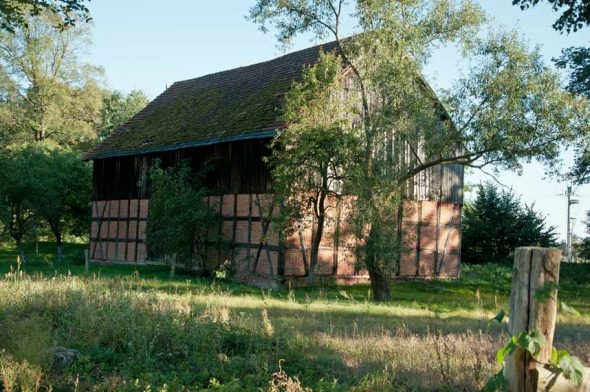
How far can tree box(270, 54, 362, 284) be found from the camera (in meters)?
18.0

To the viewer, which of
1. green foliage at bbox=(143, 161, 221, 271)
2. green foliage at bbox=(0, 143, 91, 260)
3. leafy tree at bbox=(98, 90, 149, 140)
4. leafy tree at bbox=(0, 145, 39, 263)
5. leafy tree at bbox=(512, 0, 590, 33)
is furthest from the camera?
leafy tree at bbox=(98, 90, 149, 140)

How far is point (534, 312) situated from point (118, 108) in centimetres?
5332

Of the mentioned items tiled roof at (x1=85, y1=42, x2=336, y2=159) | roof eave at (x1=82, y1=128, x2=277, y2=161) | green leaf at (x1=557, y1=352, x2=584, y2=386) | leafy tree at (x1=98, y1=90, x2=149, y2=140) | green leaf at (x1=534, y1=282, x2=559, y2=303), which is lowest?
green leaf at (x1=557, y1=352, x2=584, y2=386)

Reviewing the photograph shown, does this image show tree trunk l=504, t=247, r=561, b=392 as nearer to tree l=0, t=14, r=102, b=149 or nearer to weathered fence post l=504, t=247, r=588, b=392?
weathered fence post l=504, t=247, r=588, b=392

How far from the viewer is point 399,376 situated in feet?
22.3

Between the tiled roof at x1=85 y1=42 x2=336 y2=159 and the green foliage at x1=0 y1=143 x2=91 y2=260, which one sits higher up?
the tiled roof at x1=85 y1=42 x2=336 y2=159

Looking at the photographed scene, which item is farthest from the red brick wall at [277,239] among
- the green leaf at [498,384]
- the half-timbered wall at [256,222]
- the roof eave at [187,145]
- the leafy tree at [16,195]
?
the green leaf at [498,384]

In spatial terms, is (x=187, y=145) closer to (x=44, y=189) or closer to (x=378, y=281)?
(x=44, y=189)

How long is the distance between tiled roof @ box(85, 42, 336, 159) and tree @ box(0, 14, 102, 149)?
14.6m

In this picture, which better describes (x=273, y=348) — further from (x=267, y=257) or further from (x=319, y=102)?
(x=267, y=257)

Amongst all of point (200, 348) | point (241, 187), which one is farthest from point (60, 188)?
point (200, 348)

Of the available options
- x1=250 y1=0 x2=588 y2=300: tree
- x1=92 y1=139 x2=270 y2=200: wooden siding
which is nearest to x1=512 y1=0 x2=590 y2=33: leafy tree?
x1=250 y1=0 x2=588 y2=300: tree

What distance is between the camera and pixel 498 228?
1302 inches

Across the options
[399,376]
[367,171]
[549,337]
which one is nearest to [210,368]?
[399,376]
